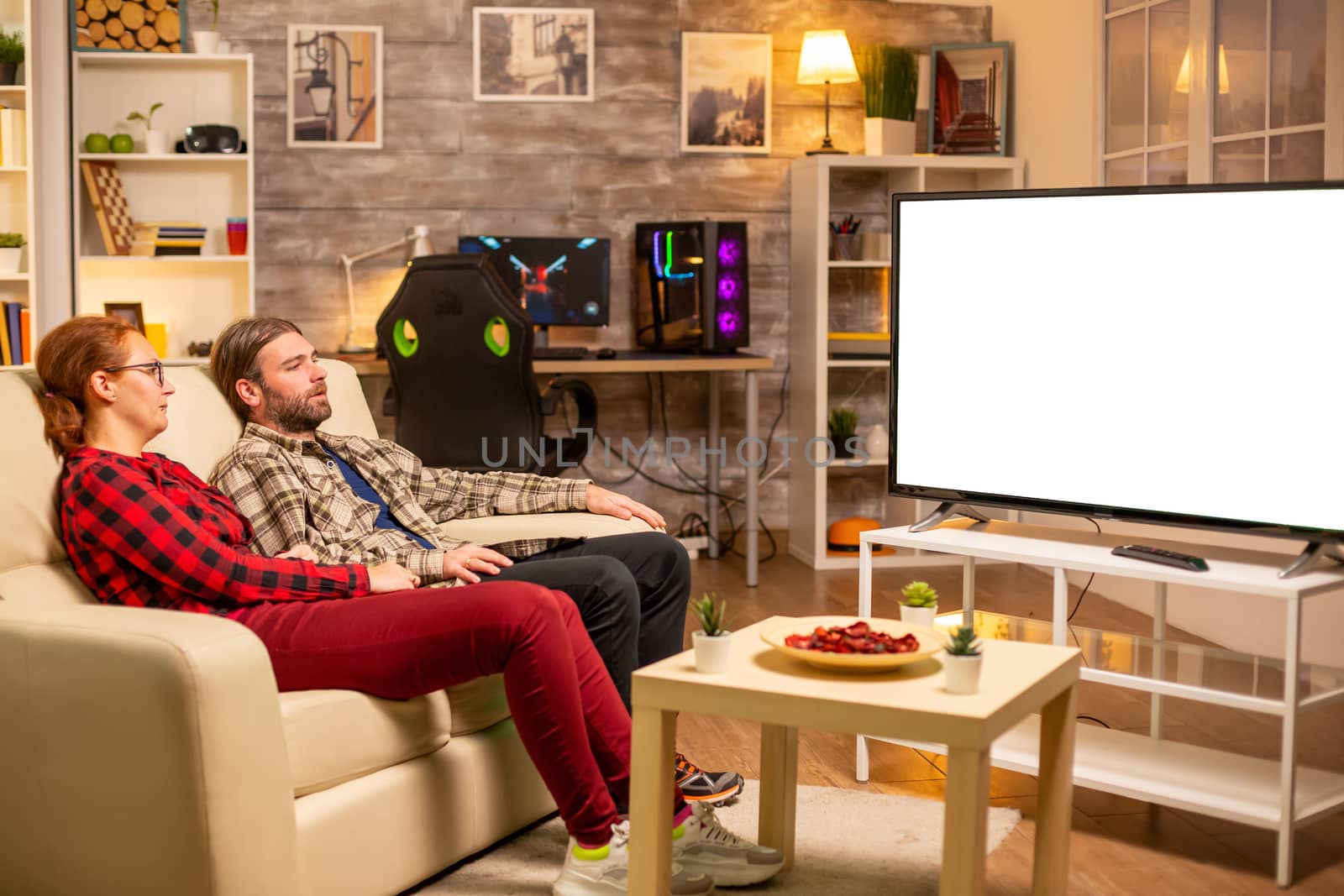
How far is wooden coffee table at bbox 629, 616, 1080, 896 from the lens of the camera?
1.69m

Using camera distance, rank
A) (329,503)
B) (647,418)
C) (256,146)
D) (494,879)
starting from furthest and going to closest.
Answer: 1. (647,418)
2. (256,146)
3. (329,503)
4. (494,879)

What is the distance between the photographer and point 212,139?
15.8ft

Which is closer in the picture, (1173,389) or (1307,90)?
(1173,389)

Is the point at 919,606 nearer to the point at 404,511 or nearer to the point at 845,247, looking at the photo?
the point at 404,511

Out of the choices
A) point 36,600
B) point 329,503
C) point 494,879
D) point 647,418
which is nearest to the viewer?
point 36,600

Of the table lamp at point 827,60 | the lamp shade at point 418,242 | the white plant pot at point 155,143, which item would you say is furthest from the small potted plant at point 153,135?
the table lamp at point 827,60

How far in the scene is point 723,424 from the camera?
18.4ft

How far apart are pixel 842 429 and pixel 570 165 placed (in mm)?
1502

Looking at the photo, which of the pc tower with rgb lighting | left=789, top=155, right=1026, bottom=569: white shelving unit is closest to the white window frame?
left=789, top=155, right=1026, bottom=569: white shelving unit

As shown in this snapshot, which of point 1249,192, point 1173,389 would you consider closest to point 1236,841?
point 1173,389

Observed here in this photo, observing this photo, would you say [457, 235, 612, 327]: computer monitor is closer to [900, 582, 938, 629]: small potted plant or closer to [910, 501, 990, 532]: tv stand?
[910, 501, 990, 532]: tv stand

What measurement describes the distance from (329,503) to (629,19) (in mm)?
3439

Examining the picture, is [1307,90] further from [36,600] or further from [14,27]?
[14,27]

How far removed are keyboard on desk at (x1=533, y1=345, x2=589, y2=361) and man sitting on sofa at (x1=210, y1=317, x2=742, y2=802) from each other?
187 cm
